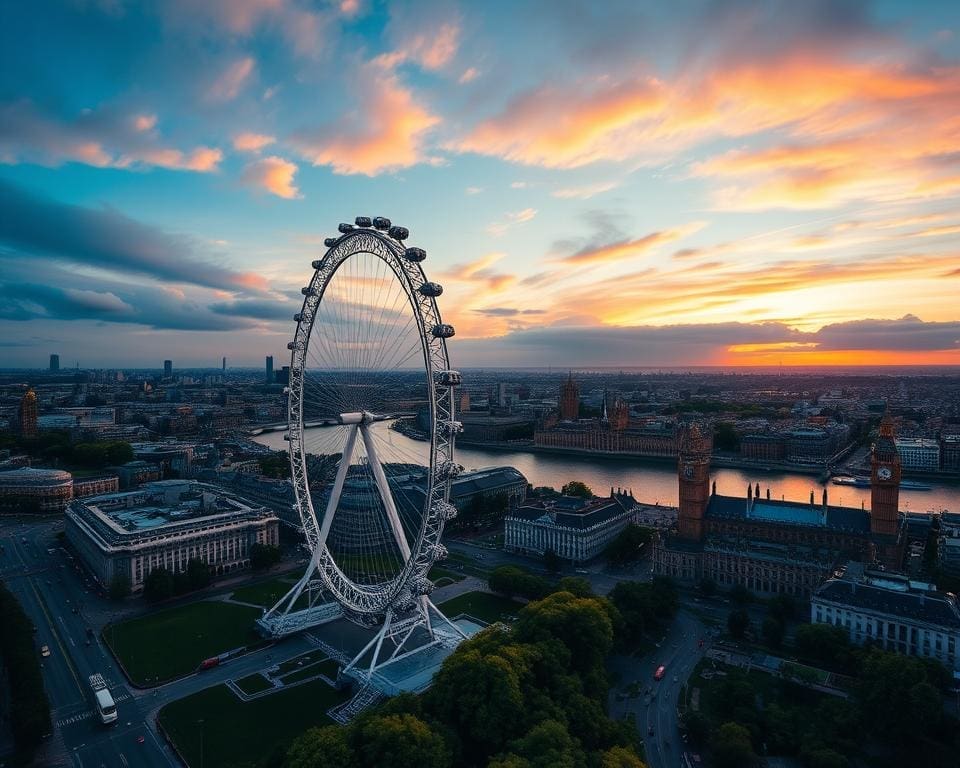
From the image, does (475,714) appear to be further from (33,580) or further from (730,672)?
(33,580)

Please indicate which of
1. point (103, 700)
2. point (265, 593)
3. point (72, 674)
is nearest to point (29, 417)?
point (265, 593)

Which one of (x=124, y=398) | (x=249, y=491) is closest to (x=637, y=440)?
(x=249, y=491)

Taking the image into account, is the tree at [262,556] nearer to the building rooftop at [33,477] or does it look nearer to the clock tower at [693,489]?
the clock tower at [693,489]

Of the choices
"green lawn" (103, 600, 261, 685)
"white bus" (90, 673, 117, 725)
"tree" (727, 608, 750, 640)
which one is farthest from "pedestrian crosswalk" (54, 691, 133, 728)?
"tree" (727, 608, 750, 640)

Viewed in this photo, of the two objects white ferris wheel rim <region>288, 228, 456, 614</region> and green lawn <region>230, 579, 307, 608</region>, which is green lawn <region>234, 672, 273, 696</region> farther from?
green lawn <region>230, 579, 307, 608</region>

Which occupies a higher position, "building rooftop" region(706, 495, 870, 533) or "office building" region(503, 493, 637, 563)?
"building rooftop" region(706, 495, 870, 533)

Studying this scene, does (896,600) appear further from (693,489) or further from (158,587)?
(158,587)

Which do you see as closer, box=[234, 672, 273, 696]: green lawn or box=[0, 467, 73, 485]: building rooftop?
box=[234, 672, 273, 696]: green lawn
